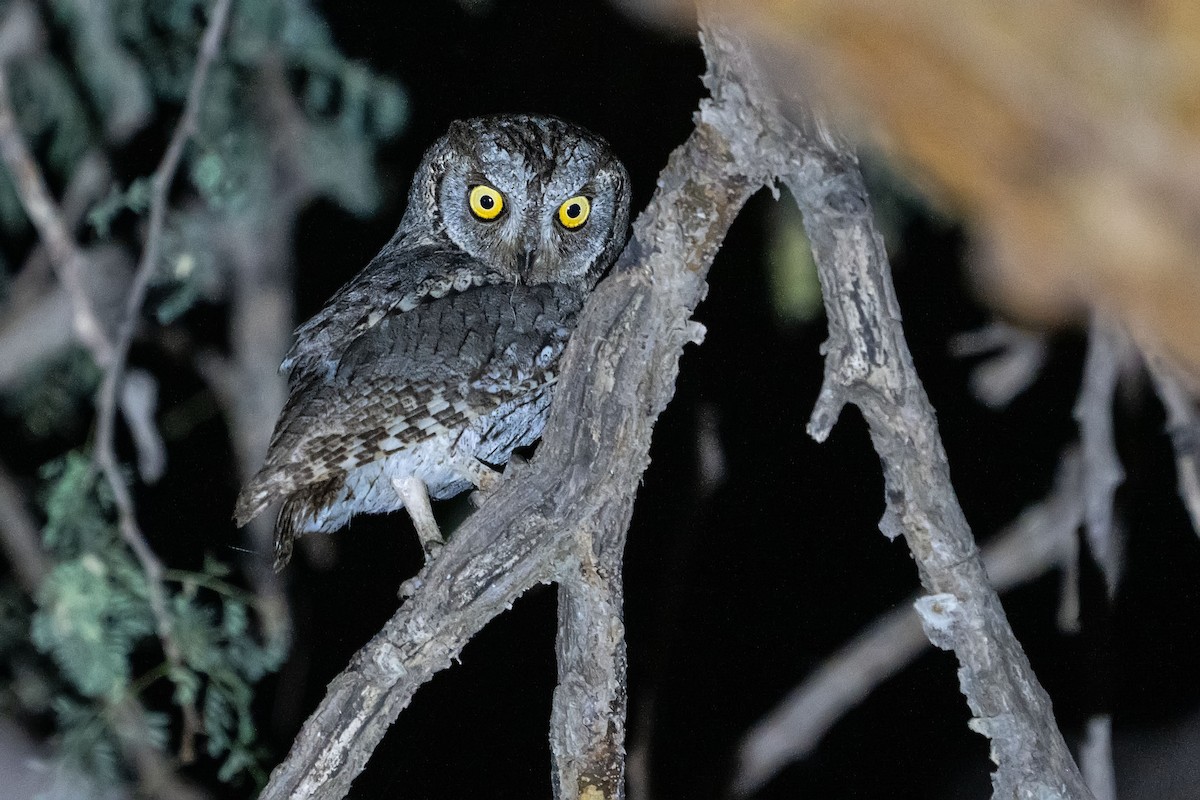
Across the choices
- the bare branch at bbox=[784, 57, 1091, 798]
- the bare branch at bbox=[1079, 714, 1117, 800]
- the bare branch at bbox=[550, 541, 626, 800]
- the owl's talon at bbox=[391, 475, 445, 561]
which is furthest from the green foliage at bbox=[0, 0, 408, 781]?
the bare branch at bbox=[1079, 714, 1117, 800]

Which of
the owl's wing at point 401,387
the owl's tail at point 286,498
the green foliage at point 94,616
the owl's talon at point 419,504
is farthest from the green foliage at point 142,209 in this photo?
the owl's talon at point 419,504

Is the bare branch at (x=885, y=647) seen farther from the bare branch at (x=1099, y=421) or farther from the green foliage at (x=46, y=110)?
the green foliage at (x=46, y=110)

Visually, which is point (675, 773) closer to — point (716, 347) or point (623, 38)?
point (716, 347)

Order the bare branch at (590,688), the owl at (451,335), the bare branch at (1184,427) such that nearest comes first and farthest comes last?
1. the bare branch at (1184,427)
2. the bare branch at (590,688)
3. the owl at (451,335)

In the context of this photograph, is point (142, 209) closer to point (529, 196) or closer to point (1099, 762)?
point (529, 196)

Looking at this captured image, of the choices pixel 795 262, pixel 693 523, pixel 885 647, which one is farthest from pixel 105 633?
pixel 693 523

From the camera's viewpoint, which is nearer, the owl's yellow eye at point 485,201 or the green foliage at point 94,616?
the green foliage at point 94,616
